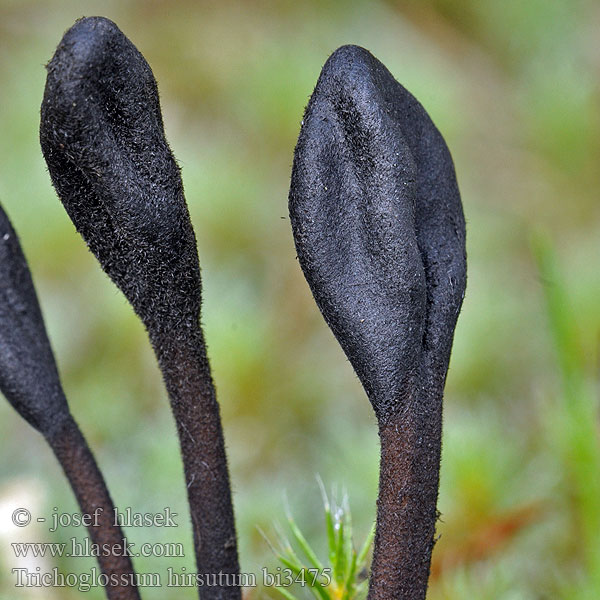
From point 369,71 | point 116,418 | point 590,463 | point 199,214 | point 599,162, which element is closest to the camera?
point 369,71

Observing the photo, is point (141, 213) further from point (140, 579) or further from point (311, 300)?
point (311, 300)

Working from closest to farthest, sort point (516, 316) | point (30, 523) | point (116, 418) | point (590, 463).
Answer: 1. point (590, 463)
2. point (30, 523)
3. point (116, 418)
4. point (516, 316)

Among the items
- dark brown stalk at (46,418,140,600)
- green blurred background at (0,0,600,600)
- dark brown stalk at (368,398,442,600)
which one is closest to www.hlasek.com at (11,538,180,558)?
green blurred background at (0,0,600,600)

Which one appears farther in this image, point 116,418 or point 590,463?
point 116,418

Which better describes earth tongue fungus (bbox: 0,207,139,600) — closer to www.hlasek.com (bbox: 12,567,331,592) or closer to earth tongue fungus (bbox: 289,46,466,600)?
earth tongue fungus (bbox: 289,46,466,600)

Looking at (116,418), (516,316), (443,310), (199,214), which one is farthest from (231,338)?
(443,310)

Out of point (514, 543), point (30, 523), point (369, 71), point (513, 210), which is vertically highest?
point (513, 210)

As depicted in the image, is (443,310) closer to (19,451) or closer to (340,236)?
(340,236)

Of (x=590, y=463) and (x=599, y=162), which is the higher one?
(x=599, y=162)
